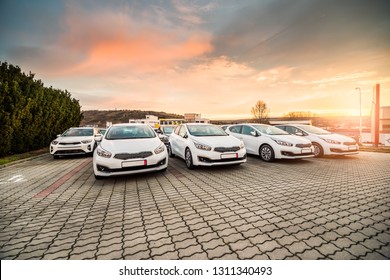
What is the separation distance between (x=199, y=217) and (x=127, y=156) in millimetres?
2450

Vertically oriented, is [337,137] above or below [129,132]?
below

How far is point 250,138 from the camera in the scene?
7.84 meters

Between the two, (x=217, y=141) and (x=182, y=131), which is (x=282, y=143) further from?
(x=182, y=131)

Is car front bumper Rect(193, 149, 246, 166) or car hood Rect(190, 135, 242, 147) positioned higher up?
car hood Rect(190, 135, 242, 147)

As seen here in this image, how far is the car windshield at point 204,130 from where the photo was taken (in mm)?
6496

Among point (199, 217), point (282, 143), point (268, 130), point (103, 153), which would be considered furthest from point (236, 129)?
point (199, 217)

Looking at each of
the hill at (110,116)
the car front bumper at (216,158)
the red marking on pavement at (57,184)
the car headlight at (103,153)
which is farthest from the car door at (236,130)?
the hill at (110,116)

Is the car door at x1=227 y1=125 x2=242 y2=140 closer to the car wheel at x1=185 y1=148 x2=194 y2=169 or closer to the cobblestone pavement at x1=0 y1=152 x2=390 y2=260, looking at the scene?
the car wheel at x1=185 y1=148 x2=194 y2=169

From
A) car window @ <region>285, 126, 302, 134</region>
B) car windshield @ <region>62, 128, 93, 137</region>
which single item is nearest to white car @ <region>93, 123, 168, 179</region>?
car windshield @ <region>62, 128, 93, 137</region>

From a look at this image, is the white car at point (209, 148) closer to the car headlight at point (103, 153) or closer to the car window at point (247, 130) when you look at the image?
the car window at point (247, 130)

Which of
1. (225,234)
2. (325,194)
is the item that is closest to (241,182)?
(325,194)

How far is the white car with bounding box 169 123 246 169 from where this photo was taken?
18.0ft

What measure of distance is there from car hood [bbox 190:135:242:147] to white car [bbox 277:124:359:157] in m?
4.05

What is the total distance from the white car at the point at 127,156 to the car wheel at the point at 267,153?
392cm
